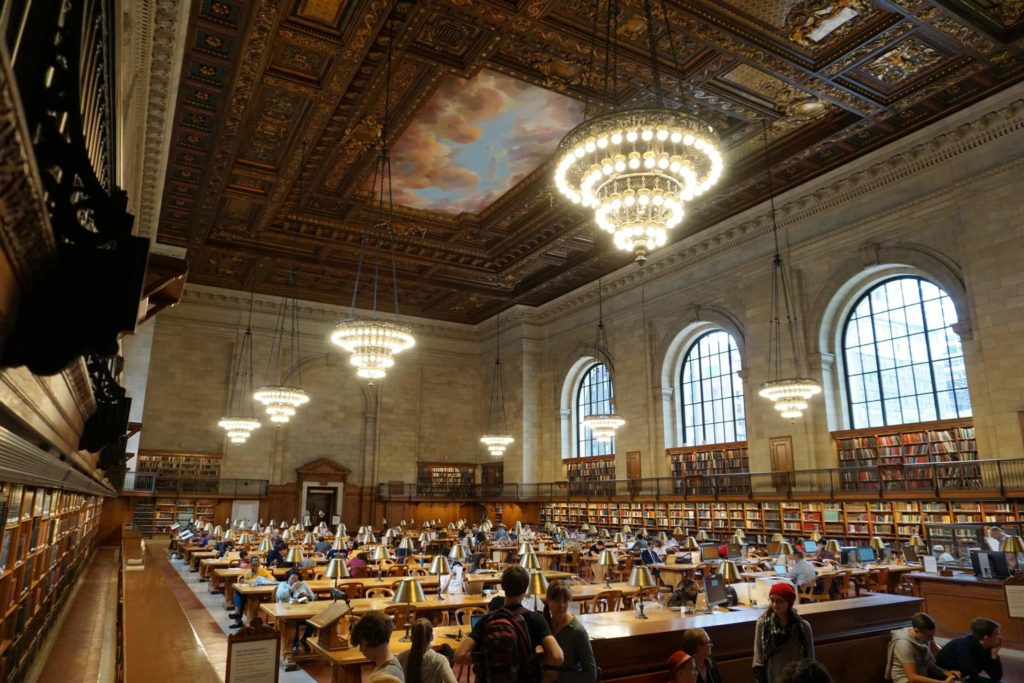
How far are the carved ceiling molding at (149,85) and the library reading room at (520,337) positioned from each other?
0.07 meters

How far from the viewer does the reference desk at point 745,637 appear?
366 centimetres

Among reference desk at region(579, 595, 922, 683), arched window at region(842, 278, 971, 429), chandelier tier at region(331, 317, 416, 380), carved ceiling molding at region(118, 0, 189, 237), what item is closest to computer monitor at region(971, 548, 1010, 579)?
reference desk at region(579, 595, 922, 683)

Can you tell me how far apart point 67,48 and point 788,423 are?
14.9 m

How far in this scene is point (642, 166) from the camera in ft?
19.8

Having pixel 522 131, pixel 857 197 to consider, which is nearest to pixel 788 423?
pixel 857 197

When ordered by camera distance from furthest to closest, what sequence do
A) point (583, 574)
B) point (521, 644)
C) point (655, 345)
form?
point (655, 345)
point (583, 574)
point (521, 644)

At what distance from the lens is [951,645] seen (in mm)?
4566

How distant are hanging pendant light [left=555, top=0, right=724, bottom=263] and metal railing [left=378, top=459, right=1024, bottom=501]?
301 inches

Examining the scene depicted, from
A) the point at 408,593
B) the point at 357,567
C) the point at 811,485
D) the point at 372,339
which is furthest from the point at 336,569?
the point at 811,485

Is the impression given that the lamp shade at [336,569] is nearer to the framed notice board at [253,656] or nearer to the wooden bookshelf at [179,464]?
the framed notice board at [253,656]

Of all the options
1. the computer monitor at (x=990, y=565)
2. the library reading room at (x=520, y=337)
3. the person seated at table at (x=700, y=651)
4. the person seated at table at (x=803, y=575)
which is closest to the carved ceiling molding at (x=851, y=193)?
the library reading room at (x=520, y=337)

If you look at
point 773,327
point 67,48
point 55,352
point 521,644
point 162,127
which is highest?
point 162,127

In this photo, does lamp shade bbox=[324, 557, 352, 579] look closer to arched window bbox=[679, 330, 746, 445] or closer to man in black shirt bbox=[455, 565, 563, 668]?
man in black shirt bbox=[455, 565, 563, 668]

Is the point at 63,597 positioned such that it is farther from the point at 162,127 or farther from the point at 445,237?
the point at 445,237
